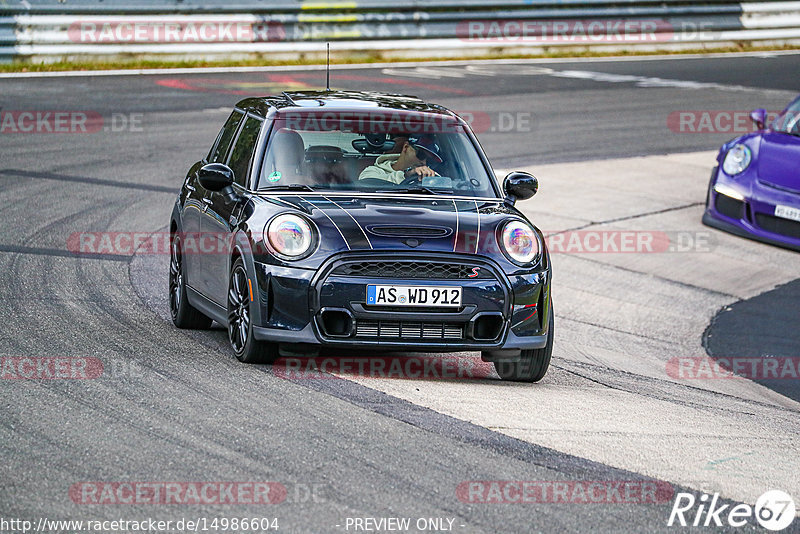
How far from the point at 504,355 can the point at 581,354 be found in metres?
2.00

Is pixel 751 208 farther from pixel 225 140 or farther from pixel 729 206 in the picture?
pixel 225 140

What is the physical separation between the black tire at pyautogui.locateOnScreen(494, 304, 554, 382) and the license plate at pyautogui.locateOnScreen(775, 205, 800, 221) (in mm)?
6133

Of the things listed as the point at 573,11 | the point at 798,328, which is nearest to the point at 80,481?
the point at 798,328

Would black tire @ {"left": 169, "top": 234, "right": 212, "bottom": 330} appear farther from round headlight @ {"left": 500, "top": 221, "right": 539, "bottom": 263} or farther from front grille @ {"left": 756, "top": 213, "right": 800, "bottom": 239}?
front grille @ {"left": 756, "top": 213, "right": 800, "bottom": 239}

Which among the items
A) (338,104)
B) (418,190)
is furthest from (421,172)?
(338,104)

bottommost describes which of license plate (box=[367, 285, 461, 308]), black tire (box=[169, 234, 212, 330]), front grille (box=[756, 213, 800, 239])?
front grille (box=[756, 213, 800, 239])

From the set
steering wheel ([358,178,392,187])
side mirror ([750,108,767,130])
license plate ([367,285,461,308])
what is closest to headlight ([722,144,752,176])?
side mirror ([750,108,767,130])

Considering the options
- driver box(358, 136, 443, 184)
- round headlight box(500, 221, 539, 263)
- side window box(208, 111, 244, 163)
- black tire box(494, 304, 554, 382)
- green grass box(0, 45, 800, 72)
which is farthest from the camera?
green grass box(0, 45, 800, 72)

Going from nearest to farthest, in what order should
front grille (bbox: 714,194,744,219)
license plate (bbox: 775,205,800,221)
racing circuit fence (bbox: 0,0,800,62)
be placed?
license plate (bbox: 775,205,800,221) → front grille (bbox: 714,194,744,219) → racing circuit fence (bbox: 0,0,800,62)

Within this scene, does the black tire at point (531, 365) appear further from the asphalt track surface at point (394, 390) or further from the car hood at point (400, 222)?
the car hood at point (400, 222)

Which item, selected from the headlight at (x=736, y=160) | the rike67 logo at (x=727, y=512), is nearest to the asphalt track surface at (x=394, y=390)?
the rike67 logo at (x=727, y=512)

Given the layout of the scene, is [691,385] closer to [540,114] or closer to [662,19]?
[540,114]

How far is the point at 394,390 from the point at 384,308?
17.2 inches

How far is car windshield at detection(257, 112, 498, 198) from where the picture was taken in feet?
25.3
